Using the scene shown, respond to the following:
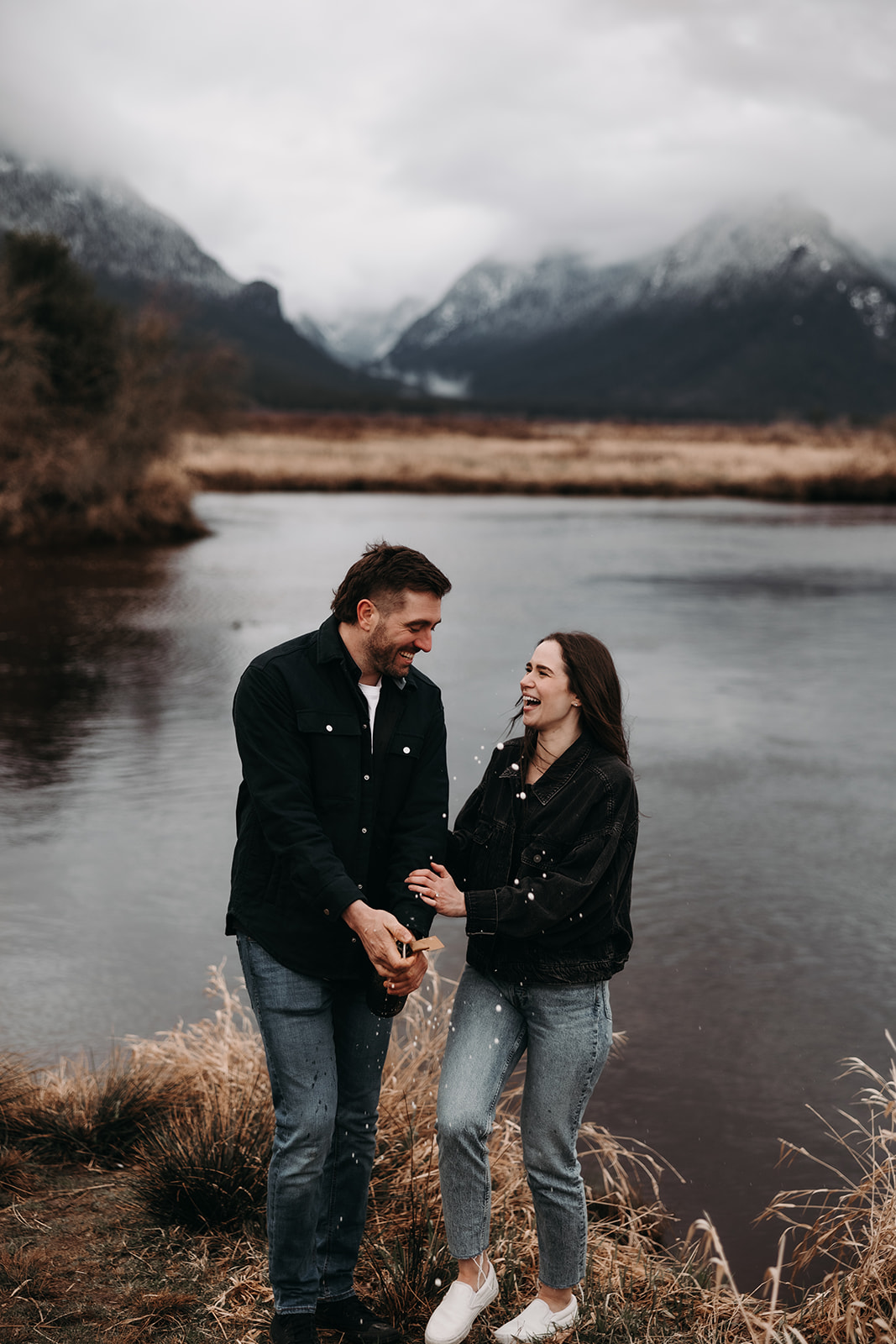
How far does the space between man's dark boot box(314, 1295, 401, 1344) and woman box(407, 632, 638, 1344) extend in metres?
0.16

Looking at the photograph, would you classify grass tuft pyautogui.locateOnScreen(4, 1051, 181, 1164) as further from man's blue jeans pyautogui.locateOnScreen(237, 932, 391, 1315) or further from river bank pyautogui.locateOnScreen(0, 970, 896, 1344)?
man's blue jeans pyautogui.locateOnScreen(237, 932, 391, 1315)

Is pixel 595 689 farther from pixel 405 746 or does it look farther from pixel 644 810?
pixel 644 810

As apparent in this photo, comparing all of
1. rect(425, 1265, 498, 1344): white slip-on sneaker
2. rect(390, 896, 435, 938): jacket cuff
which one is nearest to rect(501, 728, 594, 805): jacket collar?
rect(390, 896, 435, 938): jacket cuff

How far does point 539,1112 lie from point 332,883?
2.50 feet

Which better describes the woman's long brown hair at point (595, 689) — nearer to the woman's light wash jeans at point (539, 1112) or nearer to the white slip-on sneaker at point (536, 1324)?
the woman's light wash jeans at point (539, 1112)

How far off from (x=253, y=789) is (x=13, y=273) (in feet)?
86.3

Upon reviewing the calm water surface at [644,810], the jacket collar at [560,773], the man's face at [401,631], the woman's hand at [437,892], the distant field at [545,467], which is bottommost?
the calm water surface at [644,810]

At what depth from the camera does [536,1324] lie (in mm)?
2891

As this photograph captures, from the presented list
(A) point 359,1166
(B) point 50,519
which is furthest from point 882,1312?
(B) point 50,519

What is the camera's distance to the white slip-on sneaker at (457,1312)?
2820 mm

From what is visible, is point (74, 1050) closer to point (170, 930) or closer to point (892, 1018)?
point (170, 930)

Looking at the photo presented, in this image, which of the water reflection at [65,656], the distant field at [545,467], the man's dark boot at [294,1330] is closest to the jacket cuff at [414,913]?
the man's dark boot at [294,1330]

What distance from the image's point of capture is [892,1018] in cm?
527

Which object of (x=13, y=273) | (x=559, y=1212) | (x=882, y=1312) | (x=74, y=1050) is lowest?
(x=74, y=1050)
